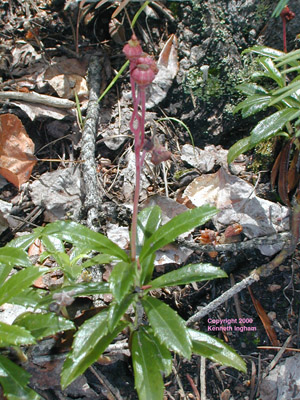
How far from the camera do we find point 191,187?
2.38 m

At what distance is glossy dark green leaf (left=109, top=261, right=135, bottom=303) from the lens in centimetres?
136

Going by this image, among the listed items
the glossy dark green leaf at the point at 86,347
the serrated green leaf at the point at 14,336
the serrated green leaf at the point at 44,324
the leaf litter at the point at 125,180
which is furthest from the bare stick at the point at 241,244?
the serrated green leaf at the point at 14,336

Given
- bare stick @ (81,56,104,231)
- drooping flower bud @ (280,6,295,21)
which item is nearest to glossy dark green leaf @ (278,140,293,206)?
drooping flower bud @ (280,6,295,21)

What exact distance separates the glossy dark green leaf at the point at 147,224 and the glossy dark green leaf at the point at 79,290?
0.91ft

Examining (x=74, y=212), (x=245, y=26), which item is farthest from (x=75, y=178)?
(x=245, y=26)

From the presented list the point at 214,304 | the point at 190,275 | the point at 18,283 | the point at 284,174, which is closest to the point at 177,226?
the point at 190,275

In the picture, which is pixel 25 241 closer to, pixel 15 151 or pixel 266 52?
pixel 15 151

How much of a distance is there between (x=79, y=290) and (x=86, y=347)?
234mm

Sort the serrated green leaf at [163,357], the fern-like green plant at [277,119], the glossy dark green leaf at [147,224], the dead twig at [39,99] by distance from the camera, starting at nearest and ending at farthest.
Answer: the serrated green leaf at [163,357] → the glossy dark green leaf at [147,224] → the fern-like green plant at [277,119] → the dead twig at [39,99]

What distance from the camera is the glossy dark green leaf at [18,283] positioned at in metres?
1.54

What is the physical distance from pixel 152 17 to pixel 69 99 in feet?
2.93

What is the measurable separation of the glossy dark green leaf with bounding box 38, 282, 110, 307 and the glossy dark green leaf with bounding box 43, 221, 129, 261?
0.49ft

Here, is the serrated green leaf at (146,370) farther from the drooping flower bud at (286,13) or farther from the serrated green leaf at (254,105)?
the drooping flower bud at (286,13)

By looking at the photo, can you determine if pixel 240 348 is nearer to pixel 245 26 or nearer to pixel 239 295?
pixel 239 295
